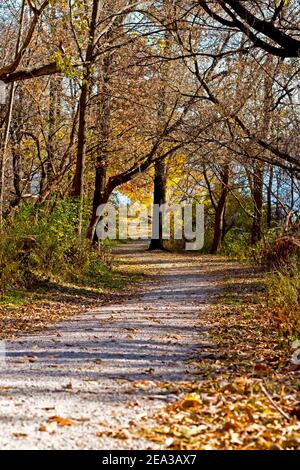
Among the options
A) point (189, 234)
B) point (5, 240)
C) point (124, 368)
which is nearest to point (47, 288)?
point (5, 240)

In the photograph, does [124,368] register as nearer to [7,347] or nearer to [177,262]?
[7,347]

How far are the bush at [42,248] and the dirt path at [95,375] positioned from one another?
87.0 inches

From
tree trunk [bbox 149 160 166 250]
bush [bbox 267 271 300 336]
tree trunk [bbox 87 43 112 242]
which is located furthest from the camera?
tree trunk [bbox 149 160 166 250]

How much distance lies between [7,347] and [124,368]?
6.20 ft

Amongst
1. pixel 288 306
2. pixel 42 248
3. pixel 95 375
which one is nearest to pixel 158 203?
pixel 42 248

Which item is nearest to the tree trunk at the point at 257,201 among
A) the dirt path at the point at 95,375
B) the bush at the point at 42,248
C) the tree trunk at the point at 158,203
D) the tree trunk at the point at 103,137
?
the tree trunk at the point at 103,137

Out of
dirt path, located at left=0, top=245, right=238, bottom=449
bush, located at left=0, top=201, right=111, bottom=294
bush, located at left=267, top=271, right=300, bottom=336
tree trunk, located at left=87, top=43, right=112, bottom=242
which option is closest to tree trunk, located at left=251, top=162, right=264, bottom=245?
tree trunk, located at left=87, top=43, right=112, bottom=242

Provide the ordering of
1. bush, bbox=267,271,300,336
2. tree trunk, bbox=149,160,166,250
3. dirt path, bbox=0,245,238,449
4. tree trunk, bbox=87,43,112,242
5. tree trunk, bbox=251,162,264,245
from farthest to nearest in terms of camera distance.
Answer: tree trunk, bbox=149,160,166,250 → tree trunk, bbox=251,162,264,245 → tree trunk, bbox=87,43,112,242 → bush, bbox=267,271,300,336 → dirt path, bbox=0,245,238,449

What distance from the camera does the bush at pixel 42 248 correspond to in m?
11.9

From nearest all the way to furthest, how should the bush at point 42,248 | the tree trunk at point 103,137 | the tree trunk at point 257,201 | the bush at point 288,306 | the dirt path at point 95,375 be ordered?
1. the dirt path at point 95,375
2. the bush at point 288,306
3. the bush at point 42,248
4. the tree trunk at point 103,137
5. the tree trunk at point 257,201

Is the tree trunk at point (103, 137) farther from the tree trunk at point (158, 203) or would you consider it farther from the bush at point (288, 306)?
the bush at point (288, 306)

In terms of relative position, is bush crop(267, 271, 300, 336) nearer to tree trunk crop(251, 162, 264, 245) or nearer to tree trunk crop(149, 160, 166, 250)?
tree trunk crop(251, 162, 264, 245)

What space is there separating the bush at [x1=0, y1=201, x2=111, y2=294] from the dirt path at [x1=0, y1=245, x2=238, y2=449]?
87.0 inches

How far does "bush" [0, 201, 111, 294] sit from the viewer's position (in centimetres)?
1190
